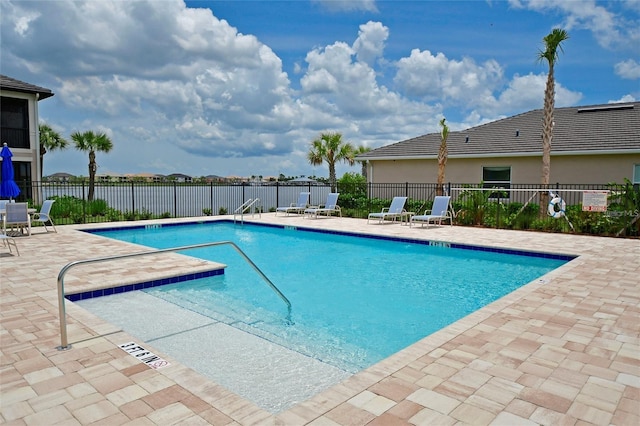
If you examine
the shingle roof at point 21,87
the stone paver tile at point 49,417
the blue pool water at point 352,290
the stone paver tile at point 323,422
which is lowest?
the blue pool water at point 352,290

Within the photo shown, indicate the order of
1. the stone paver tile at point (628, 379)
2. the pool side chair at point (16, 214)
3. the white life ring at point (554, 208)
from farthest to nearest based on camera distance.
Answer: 1. the white life ring at point (554, 208)
2. the pool side chair at point (16, 214)
3. the stone paver tile at point (628, 379)

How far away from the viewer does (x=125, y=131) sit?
21.9 m

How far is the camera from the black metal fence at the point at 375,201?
1219 centimetres

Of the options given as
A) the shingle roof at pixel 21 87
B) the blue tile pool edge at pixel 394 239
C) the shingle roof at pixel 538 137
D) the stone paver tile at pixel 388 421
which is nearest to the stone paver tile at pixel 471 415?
the stone paver tile at pixel 388 421

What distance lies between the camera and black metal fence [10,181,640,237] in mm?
12188

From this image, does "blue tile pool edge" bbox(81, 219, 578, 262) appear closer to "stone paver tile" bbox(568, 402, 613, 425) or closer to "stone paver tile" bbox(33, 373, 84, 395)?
"stone paver tile" bbox(568, 402, 613, 425)

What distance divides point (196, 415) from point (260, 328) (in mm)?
2680

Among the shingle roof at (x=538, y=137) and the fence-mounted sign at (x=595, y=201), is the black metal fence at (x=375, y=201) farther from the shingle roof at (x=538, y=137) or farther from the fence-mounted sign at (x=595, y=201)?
the shingle roof at (x=538, y=137)

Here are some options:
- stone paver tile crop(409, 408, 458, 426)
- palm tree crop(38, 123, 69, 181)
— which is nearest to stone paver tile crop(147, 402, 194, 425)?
stone paver tile crop(409, 408, 458, 426)

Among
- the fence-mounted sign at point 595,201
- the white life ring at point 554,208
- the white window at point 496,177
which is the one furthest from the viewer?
the white window at point 496,177

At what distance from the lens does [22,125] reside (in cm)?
1808

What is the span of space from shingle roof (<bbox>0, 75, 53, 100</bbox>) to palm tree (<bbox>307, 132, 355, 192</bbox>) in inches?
525

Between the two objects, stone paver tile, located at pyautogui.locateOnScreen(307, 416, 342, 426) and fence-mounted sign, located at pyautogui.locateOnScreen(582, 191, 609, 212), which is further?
fence-mounted sign, located at pyautogui.locateOnScreen(582, 191, 609, 212)

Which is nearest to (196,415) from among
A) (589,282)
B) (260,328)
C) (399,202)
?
(260,328)
